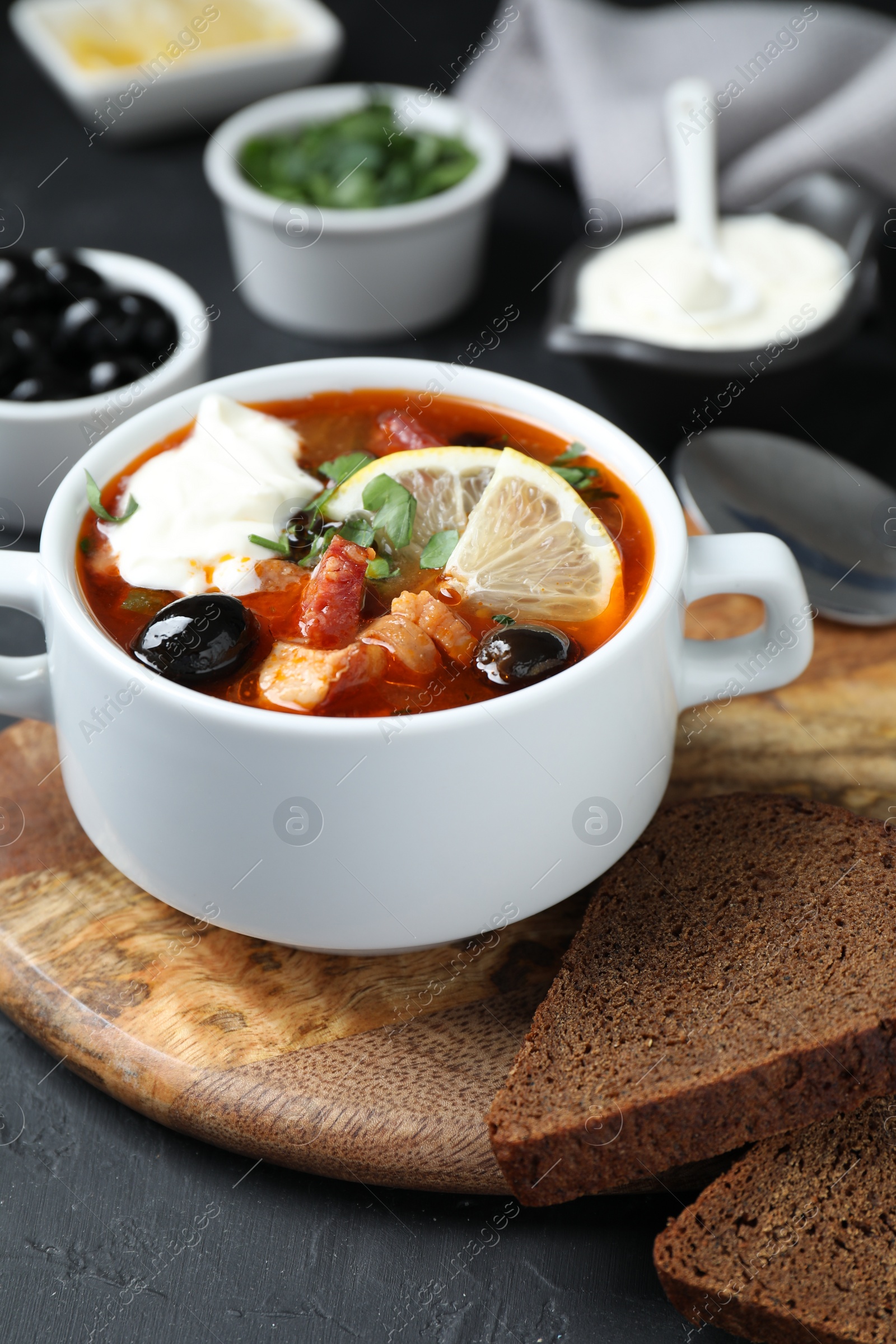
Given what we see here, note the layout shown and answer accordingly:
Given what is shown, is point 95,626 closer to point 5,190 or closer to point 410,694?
point 410,694

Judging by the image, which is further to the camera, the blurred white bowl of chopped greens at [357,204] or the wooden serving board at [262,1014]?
the blurred white bowl of chopped greens at [357,204]

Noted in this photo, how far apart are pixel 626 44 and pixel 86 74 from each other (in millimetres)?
1843

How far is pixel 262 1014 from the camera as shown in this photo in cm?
188

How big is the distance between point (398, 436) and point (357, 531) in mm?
287

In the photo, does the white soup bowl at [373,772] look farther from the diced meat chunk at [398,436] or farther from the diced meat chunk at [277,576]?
the diced meat chunk at [398,436]

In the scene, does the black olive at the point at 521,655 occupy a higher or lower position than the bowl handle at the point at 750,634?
higher

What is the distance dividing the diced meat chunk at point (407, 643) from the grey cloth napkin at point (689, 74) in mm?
2265

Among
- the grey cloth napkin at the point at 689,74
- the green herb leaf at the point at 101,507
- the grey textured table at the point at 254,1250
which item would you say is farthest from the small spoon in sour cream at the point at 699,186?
the grey textured table at the point at 254,1250

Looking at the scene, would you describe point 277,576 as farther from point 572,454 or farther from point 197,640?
point 572,454

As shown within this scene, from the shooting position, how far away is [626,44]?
4410 mm

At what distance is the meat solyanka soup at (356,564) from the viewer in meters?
1.76

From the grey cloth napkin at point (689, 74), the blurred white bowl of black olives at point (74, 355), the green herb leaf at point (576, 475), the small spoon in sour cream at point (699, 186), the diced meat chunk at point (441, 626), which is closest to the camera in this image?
the diced meat chunk at point (441, 626)

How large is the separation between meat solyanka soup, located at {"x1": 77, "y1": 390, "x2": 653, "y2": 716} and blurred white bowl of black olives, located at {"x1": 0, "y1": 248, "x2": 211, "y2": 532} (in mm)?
824

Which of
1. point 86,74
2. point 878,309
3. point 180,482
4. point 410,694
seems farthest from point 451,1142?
point 86,74
